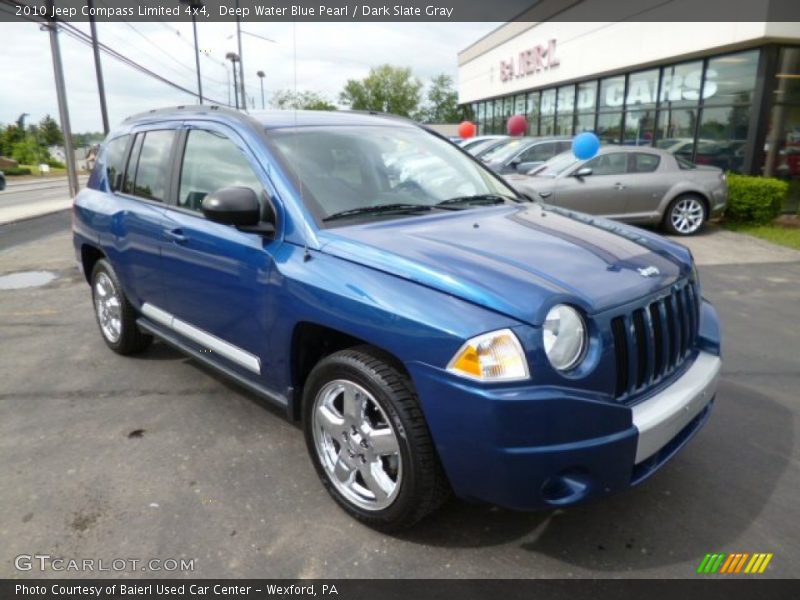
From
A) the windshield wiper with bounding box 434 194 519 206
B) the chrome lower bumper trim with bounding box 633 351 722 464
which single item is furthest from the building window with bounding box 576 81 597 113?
the chrome lower bumper trim with bounding box 633 351 722 464

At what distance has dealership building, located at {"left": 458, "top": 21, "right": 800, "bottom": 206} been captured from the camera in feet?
40.3

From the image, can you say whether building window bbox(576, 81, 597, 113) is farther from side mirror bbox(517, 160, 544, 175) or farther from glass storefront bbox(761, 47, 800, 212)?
side mirror bbox(517, 160, 544, 175)

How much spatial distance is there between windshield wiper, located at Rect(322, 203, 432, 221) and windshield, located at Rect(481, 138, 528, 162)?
987cm

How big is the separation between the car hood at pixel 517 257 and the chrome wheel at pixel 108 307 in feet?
8.72

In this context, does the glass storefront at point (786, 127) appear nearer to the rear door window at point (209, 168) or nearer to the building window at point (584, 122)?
the building window at point (584, 122)

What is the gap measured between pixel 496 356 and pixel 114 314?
369cm

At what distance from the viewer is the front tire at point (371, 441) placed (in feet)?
7.87

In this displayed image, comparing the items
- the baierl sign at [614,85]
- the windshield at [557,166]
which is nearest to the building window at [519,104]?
the baierl sign at [614,85]

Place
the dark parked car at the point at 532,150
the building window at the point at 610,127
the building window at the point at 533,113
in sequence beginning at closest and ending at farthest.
→ the dark parked car at the point at 532,150 < the building window at the point at 610,127 < the building window at the point at 533,113

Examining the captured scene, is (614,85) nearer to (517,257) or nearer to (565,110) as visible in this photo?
(565,110)

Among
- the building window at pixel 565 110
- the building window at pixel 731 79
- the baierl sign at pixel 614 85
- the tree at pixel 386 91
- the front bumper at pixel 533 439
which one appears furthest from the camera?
the tree at pixel 386 91

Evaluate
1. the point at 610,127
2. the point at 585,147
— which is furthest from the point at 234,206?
the point at 610,127

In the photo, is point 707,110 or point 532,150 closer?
point 532,150

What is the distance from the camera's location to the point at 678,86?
15.1 metres
